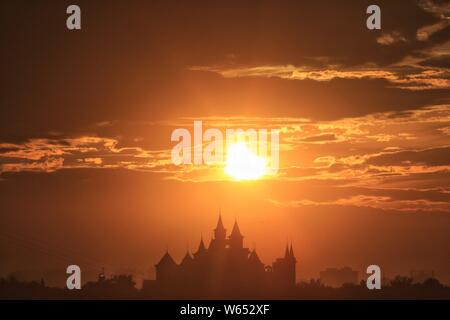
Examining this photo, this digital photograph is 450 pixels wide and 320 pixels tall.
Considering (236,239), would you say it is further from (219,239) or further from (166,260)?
(166,260)

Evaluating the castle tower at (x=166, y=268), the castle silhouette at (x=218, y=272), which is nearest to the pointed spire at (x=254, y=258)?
the castle silhouette at (x=218, y=272)

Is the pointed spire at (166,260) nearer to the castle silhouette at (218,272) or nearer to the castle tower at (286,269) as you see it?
the castle silhouette at (218,272)

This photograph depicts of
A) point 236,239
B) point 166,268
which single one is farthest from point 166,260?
point 236,239

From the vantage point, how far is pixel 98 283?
174000mm

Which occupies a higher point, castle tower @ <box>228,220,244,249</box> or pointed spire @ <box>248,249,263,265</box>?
castle tower @ <box>228,220,244,249</box>

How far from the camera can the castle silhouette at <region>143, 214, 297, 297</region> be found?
464ft

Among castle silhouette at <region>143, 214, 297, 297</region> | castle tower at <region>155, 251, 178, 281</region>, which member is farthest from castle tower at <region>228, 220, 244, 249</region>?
castle tower at <region>155, 251, 178, 281</region>

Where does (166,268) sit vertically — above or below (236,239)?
below

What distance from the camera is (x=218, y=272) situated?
14275cm

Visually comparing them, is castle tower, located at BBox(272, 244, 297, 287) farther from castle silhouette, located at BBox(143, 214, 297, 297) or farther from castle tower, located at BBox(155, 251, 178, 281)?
castle tower, located at BBox(155, 251, 178, 281)

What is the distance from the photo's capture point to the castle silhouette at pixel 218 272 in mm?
141500
